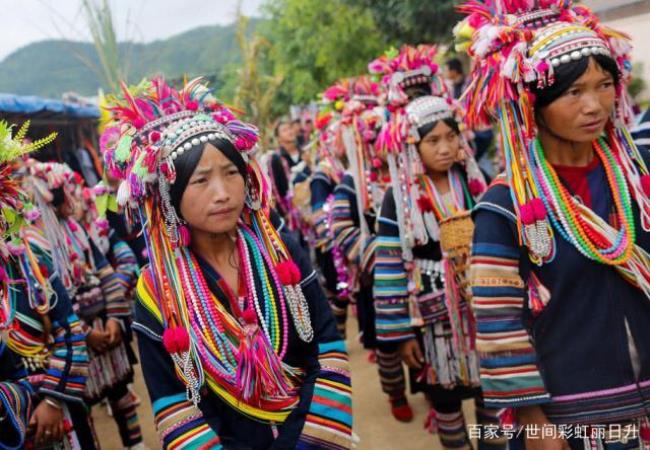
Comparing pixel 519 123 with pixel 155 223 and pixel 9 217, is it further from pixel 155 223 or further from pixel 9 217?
pixel 9 217

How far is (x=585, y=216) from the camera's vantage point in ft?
6.92

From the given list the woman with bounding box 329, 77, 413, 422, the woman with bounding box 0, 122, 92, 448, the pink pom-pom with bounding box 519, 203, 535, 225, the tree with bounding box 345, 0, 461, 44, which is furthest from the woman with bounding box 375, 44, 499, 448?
the tree with bounding box 345, 0, 461, 44

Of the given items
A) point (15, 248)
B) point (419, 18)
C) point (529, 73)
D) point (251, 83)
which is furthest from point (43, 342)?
point (419, 18)

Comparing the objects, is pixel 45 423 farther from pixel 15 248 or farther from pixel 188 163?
pixel 188 163

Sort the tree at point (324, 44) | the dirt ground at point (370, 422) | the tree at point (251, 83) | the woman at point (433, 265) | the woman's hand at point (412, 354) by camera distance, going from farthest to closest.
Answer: the tree at point (324, 44) < the tree at point (251, 83) < the dirt ground at point (370, 422) < the woman's hand at point (412, 354) < the woman at point (433, 265)

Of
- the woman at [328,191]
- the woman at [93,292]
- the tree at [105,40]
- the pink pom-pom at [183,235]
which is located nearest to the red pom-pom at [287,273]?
the pink pom-pom at [183,235]

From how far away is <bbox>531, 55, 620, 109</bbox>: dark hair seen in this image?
2.08 metres

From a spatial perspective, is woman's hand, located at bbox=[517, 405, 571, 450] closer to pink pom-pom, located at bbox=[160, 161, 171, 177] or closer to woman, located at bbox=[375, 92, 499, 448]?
woman, located at bbox=[375, 92, 499, 448]

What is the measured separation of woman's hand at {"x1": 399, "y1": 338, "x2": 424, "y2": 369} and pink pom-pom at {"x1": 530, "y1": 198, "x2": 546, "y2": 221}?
1.66m

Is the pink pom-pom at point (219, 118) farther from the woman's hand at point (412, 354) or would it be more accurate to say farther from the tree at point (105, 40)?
the tree at point (105, 40)

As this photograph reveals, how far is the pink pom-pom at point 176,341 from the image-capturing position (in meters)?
2.07

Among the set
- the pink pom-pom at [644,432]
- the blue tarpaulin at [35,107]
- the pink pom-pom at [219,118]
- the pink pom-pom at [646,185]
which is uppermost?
the blue tarpaulin at [35,107]

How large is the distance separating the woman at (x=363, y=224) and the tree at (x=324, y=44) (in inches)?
362

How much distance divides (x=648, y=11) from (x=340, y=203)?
2.57 meters
